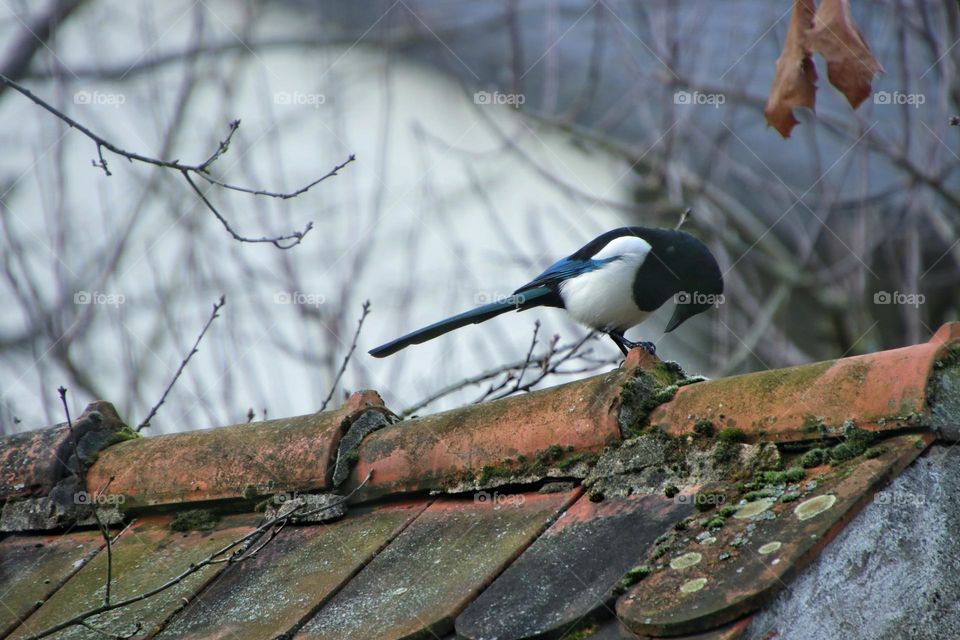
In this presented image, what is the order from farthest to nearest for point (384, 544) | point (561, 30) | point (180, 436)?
1. point (561, 30)
2. point (180, 436)
3. point (384, 544)

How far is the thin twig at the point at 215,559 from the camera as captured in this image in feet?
5.55

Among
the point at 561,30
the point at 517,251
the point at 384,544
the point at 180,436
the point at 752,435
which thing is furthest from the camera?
the point at 561,30

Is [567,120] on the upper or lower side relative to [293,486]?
upper

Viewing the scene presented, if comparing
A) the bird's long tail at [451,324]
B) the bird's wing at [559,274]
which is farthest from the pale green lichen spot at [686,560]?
the bird's wing at [559,274]

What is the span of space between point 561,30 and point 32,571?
547 cm

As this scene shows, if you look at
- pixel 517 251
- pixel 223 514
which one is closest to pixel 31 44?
pixel 517 251

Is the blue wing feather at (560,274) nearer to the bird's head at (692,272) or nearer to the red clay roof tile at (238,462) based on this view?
the bird's head at (692,272)

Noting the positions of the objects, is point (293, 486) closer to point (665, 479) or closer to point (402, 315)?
point (665, 479)

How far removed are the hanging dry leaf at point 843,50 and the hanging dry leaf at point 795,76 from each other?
0.13 ft

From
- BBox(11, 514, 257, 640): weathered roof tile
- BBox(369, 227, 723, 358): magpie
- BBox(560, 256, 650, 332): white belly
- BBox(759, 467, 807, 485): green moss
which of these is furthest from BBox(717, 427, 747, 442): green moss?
BBox(560, 256, 650, 332): white belly

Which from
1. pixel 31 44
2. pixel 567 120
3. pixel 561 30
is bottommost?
pixel 567 120

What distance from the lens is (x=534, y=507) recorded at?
1.85 metres

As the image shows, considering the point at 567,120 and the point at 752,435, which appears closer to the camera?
the point at 752,435

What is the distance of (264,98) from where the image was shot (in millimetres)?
6273
